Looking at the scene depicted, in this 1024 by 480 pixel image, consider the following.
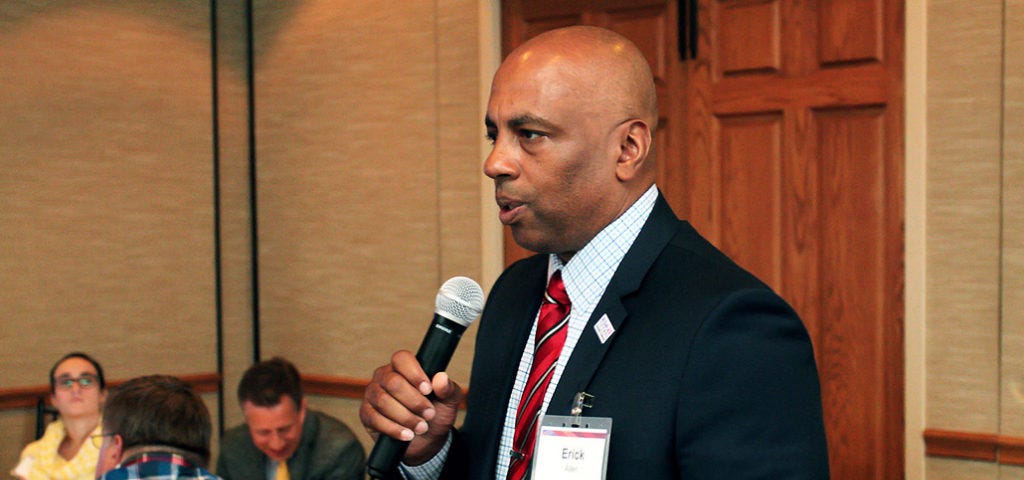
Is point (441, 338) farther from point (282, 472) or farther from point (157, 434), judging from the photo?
point (282, 472)

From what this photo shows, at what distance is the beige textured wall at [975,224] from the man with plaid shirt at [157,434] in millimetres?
2313

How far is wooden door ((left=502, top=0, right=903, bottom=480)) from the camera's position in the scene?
11.7 ft

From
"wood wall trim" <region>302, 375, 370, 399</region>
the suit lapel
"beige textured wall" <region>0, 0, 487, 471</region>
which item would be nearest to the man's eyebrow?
the suit lapel

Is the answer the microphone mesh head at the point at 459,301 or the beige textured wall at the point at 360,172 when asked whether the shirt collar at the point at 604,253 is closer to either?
the microphone mesh head at the point at 459,301

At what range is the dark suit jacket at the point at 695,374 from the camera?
4.17 ft

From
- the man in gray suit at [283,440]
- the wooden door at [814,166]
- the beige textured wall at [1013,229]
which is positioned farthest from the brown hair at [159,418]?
the beige textured wall at [1013,229]

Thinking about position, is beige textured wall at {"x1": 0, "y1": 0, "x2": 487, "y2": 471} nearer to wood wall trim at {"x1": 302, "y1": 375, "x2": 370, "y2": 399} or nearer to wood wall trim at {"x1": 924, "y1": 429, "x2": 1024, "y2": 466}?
wood wall trim at {"x1": 302, "y1": 375, "x2": 370, "y2": 399}

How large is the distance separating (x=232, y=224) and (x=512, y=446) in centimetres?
439

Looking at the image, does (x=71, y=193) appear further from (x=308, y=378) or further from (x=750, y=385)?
(x=750, y=385)

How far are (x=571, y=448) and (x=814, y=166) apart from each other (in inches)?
104

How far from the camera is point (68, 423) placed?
4148 millimetres

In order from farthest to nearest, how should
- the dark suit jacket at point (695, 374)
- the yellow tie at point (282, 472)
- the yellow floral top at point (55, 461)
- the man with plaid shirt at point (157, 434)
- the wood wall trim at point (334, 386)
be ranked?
1. the wood wall trim at point (334, 386)
2. the yellow floral top at point (55, 461)
3. the yellow tie at point (282, 472)
4. the man with plaid shirt at point (157, 434)
5. the dark suit jacket at point (695, 374)

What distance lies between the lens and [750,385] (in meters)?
1.28

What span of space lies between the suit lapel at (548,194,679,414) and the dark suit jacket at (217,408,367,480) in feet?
7.86
